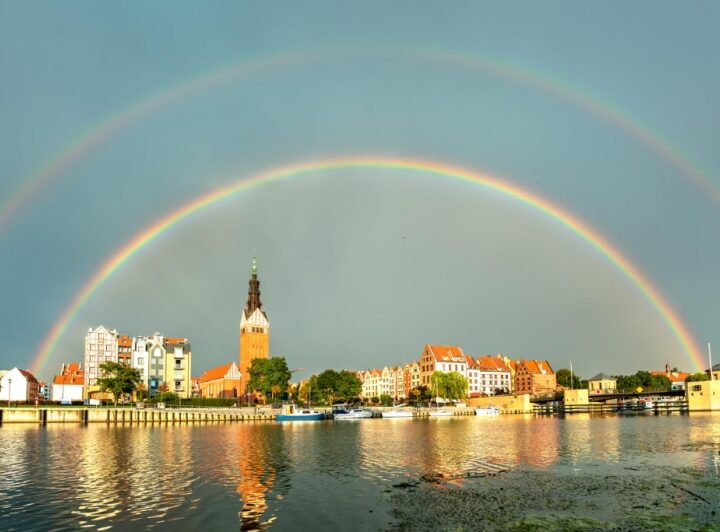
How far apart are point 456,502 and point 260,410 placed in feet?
434

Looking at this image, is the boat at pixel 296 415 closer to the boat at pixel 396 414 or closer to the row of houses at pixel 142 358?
the boat at pixel 396 414

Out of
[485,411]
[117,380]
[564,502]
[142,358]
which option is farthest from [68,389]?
[564,502]

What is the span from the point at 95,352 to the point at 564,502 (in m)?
180

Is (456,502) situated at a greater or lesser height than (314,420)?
greater

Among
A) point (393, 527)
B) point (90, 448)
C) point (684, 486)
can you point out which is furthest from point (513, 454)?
point (90, 448)

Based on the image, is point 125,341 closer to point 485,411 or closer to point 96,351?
point 96,351

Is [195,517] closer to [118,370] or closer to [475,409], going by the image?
[118,370]

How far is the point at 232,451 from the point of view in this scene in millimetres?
63000

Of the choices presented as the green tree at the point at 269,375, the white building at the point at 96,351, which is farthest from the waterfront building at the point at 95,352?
the green tree at the point at 269,375

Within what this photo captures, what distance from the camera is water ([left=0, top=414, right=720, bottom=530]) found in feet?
98.8

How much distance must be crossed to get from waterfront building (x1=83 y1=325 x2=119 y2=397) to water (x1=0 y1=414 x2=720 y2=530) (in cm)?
11271

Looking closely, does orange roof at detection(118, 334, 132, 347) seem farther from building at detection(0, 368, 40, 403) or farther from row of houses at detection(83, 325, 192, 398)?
building at detection(0, 368, 40, 403)

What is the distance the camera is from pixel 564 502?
31.7m

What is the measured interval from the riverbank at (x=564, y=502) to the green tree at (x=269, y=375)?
449ft
